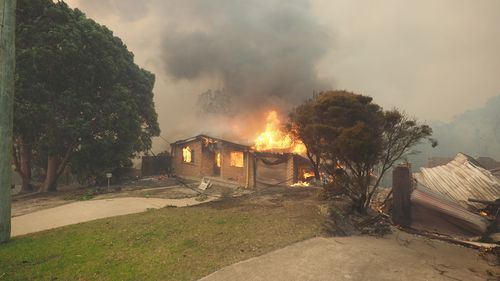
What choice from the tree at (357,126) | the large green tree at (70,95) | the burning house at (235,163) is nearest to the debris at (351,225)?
the tree at (357,126)

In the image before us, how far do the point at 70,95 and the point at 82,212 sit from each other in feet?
35.8

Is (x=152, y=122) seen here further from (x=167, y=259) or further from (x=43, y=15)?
(x=167, y=259)

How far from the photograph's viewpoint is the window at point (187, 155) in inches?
1249

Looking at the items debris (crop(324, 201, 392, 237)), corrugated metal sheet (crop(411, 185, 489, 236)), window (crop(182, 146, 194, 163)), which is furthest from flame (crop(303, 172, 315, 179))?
window (crop(182, 146, 194, 163))

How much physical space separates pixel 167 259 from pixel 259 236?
3003 millimetres

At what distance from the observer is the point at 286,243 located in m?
8.95

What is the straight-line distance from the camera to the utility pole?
1035 centimetres

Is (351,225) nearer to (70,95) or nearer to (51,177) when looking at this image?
(70,95)

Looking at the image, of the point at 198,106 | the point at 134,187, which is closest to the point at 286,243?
the point at 134,187

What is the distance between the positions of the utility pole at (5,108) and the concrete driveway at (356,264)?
8.47 meters

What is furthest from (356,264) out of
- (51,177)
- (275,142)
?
(51,177)

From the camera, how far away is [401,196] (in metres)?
Answer: 14.0

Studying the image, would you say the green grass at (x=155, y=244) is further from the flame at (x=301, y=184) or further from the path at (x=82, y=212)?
the flame at (x=301, y=184)

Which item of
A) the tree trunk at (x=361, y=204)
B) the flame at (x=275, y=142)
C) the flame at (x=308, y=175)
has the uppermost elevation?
the flame at (x=275, y=142)
